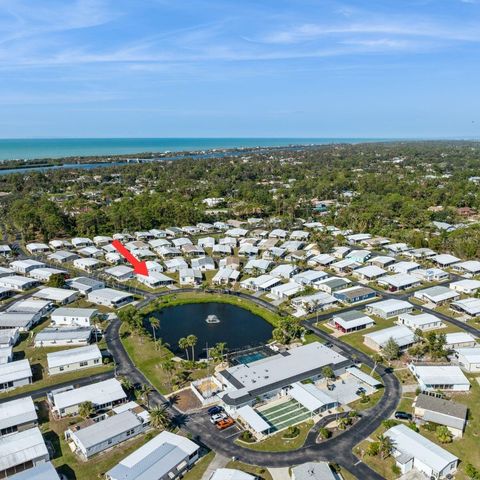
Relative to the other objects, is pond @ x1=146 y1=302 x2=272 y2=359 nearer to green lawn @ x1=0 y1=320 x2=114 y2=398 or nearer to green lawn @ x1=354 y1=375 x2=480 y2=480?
green lawn @ x1=0 y1=320 x2=114 y2=398

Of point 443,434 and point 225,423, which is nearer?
point 443,434

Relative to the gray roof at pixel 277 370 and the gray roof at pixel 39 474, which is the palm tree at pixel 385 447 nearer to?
the gray roof at pixel 277 370

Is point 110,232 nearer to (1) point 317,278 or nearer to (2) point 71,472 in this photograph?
(1) point 317,278

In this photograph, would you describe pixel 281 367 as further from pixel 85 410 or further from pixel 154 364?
pixel 85 410

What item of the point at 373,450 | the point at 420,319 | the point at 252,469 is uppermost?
the point at 420,319

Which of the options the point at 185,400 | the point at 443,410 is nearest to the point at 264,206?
the point at 185,400

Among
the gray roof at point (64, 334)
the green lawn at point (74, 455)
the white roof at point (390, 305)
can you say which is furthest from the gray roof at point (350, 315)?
the gray roof at point (64, 334)

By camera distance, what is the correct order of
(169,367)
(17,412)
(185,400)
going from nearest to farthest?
1. (17,412)
2. (185,400)
3. (169,367)
